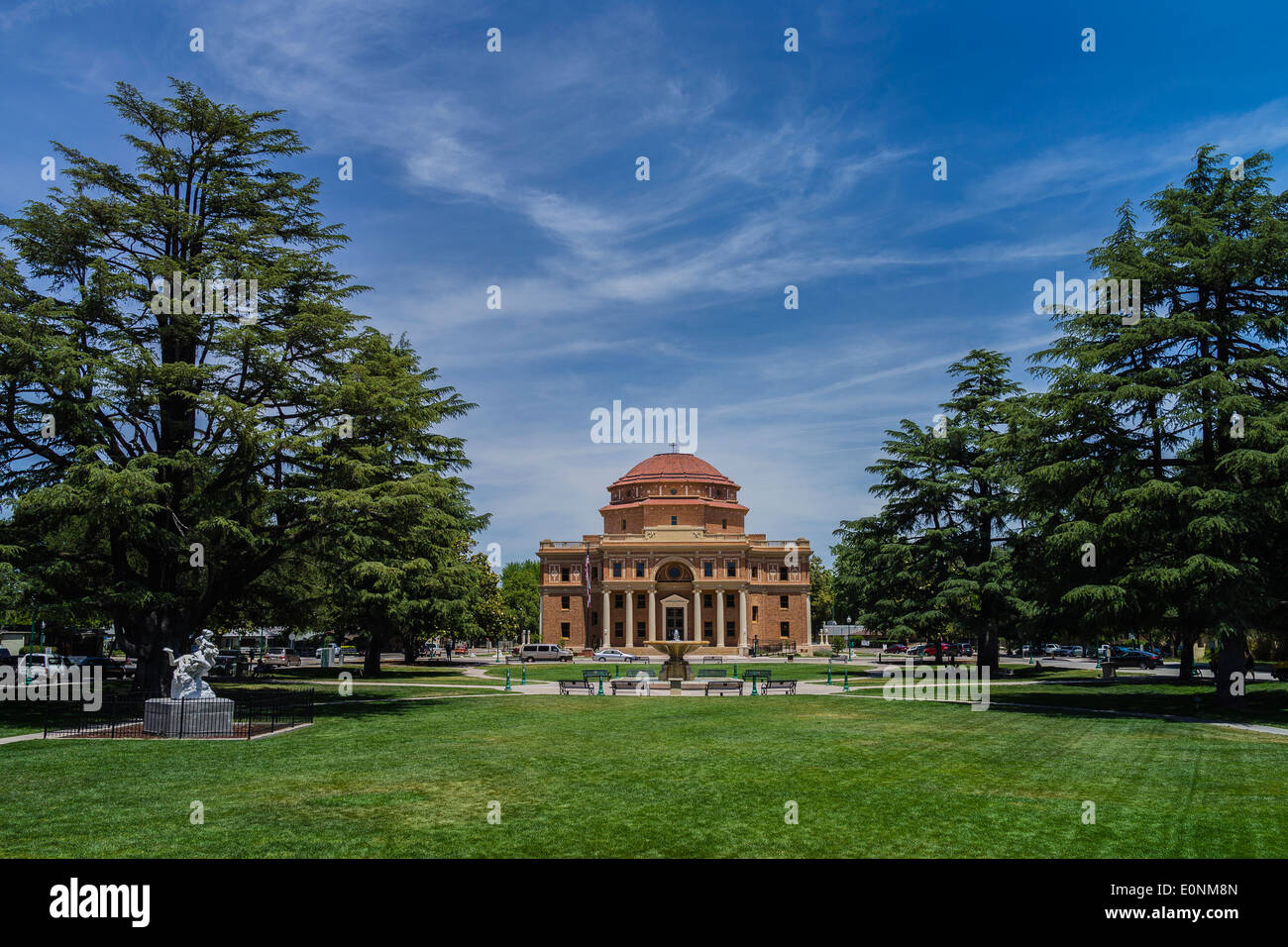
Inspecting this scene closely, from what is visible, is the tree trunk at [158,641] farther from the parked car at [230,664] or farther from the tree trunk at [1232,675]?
the tree trunk at [1232,675]

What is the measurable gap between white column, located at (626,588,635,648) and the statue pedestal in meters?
63.1

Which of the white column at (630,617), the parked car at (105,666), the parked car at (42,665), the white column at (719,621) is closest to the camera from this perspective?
the parked car at (42,665)

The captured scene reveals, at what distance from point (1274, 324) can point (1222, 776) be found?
17574mm

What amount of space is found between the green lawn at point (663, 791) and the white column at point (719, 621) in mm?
61556

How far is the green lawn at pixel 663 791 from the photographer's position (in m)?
9.70

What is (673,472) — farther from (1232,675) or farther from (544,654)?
(1232,675)

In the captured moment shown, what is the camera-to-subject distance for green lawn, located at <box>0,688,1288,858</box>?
9695 mm

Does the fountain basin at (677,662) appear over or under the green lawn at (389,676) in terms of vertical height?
over

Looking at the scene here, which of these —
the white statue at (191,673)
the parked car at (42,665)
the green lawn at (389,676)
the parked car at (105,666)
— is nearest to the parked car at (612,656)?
the green lawn at (389,676)

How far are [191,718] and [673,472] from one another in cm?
7353

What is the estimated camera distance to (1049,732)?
20.1 m

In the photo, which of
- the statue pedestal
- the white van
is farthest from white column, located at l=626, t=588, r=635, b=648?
the statue pedestal

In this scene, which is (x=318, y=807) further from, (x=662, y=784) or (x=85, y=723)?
(x=85, y=723)

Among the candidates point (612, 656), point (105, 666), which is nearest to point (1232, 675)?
point (105, 666)
